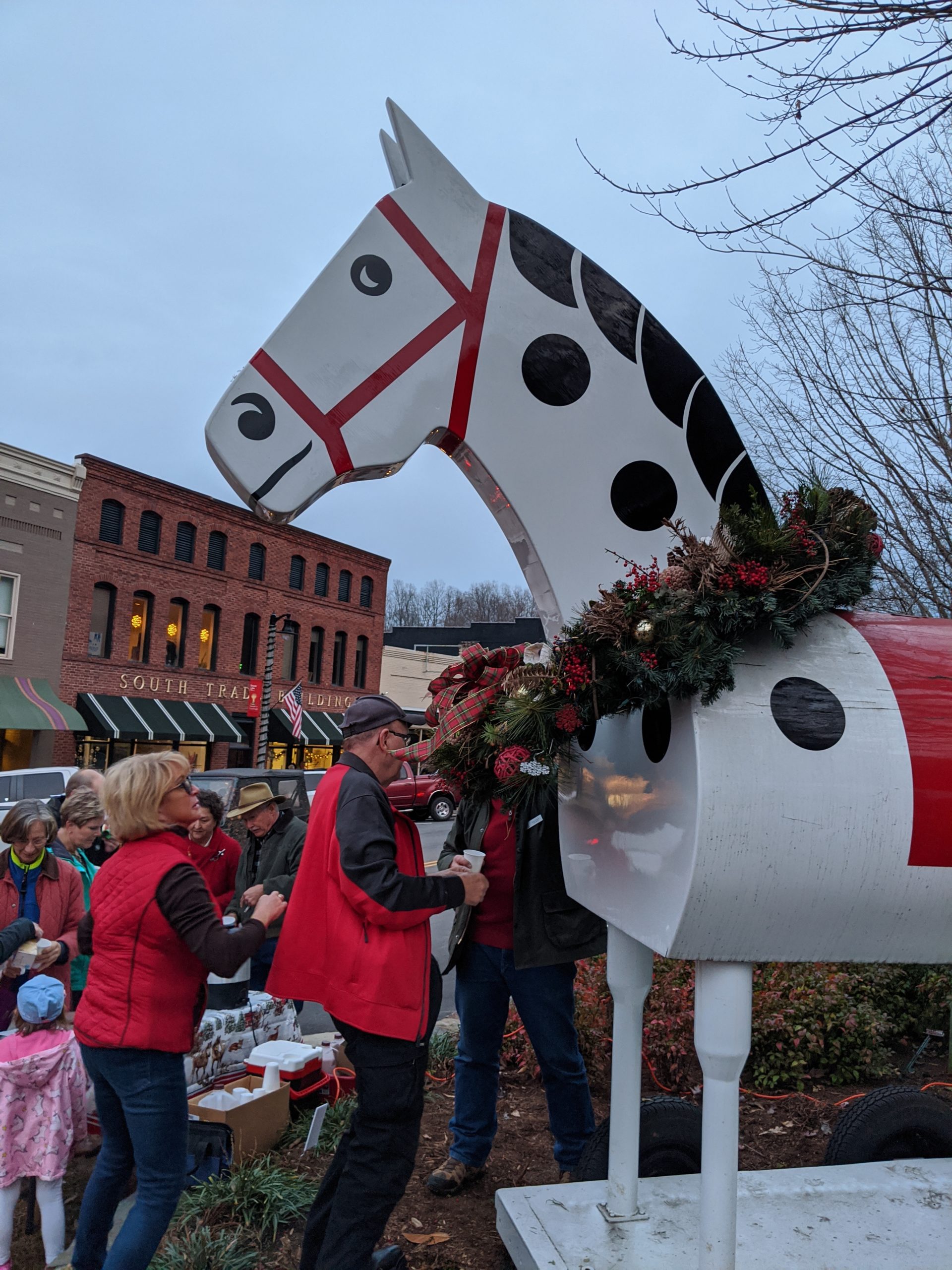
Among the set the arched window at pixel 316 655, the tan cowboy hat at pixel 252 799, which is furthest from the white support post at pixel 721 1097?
the arched window at pixel 316 655

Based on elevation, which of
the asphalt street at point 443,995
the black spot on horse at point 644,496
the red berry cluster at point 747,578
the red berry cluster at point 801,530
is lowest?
the asphalt street at point 443,995

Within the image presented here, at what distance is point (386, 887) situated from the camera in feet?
8.53

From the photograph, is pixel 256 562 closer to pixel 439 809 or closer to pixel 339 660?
pixel 339 660

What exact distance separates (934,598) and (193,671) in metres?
22.4

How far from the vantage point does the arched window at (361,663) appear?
3212 centimetres

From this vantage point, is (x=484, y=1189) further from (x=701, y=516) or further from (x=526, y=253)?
(x=526, y=253)

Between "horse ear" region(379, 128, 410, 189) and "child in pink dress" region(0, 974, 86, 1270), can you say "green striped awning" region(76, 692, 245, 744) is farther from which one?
"horse ear" region(379, 128, 410, 189)

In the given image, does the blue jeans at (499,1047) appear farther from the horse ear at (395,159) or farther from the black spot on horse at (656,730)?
the horse ear at (395,159)

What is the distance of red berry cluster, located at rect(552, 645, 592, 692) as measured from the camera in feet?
7.07

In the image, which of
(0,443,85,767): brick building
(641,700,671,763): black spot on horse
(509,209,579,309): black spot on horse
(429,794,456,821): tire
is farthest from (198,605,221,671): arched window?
(641,700,671,763): black spot on horse

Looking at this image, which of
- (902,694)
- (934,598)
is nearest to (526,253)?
(902,694)

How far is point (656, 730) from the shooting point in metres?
2.27

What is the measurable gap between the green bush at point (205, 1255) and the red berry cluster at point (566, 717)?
219cm

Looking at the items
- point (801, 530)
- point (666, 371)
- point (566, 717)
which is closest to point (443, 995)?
point (566, 717)
